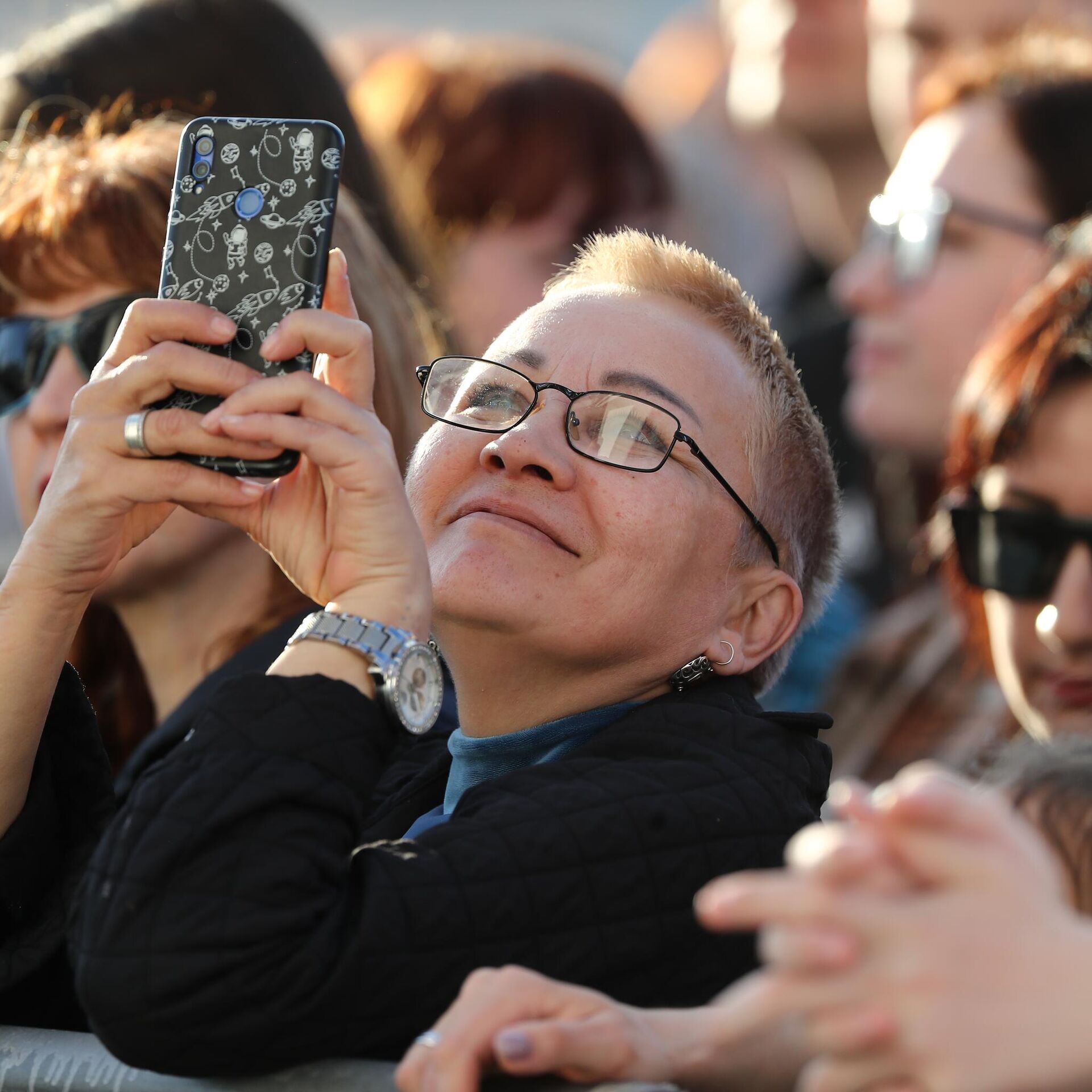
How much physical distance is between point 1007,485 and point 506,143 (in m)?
2.25

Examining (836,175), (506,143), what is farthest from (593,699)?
(836,175)

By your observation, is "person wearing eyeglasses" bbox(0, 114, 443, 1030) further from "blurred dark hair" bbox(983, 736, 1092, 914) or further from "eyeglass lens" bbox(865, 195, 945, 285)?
"eyeglass lens" bbox(865, 195, 945, 285)

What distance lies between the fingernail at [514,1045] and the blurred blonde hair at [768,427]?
0.90 m

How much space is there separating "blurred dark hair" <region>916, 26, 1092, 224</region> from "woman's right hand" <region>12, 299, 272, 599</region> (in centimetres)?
264

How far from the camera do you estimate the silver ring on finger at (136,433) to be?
1.73 m

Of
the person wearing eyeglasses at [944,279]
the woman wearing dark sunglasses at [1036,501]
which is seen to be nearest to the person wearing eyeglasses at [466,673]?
the woman wearing dark sunglasses at [1036,501]

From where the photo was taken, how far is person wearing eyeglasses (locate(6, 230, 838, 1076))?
1.58m

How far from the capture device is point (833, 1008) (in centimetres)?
114

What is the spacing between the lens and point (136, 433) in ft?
5.68

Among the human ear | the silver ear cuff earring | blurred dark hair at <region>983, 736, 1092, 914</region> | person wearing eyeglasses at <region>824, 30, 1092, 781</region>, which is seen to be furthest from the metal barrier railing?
person wearing eyeglasses at <region>824, 30, 1092, 781</region>

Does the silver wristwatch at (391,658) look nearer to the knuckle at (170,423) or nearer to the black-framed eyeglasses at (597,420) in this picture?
the knuckle at (170,423)

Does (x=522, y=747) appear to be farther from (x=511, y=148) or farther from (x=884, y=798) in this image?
(x=511, y=148)

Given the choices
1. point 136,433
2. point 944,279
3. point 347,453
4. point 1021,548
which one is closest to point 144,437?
point 136,433

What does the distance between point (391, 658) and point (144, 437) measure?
0.35m
